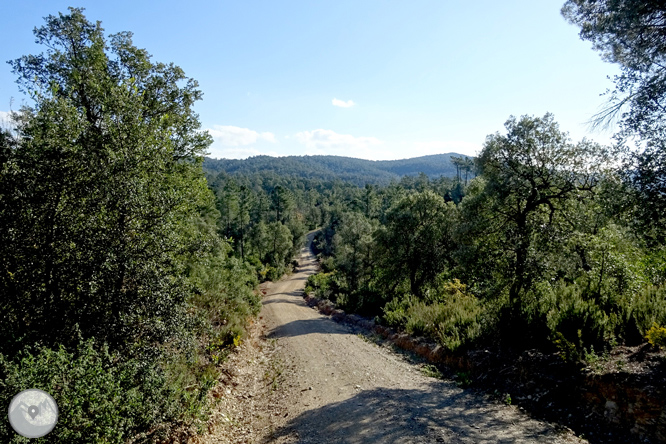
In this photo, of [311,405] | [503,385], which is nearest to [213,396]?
[311,405]

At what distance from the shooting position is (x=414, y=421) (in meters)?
7.77

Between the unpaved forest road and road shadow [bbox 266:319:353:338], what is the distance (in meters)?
3.92

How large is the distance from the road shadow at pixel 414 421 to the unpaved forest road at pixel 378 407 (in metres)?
0.02

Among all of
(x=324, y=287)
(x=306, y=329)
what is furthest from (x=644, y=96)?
(x=324, y=287)

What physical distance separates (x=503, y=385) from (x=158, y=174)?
10108 mm

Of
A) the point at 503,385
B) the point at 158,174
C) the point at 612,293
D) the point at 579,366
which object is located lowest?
the point at 503,385

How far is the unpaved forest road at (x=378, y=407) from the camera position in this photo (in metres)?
7.15

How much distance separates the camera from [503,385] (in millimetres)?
9219

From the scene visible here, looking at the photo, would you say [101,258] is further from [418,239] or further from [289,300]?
[289,300]

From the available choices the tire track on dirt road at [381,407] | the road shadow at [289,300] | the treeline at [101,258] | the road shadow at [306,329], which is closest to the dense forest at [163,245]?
the treeline at [101,258]

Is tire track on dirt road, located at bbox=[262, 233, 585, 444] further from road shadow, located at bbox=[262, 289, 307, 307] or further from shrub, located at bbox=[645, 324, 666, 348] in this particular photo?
road shadow, located at bbox=[262, 289, 307, 307]

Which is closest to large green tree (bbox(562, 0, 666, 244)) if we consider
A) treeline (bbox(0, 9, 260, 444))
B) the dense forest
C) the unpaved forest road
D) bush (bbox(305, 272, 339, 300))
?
the dense forest

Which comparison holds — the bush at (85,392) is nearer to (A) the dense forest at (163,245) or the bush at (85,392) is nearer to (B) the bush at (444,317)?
(A) the dense forest at (163,245)

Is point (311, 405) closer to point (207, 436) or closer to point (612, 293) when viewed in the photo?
point (207, 436)
